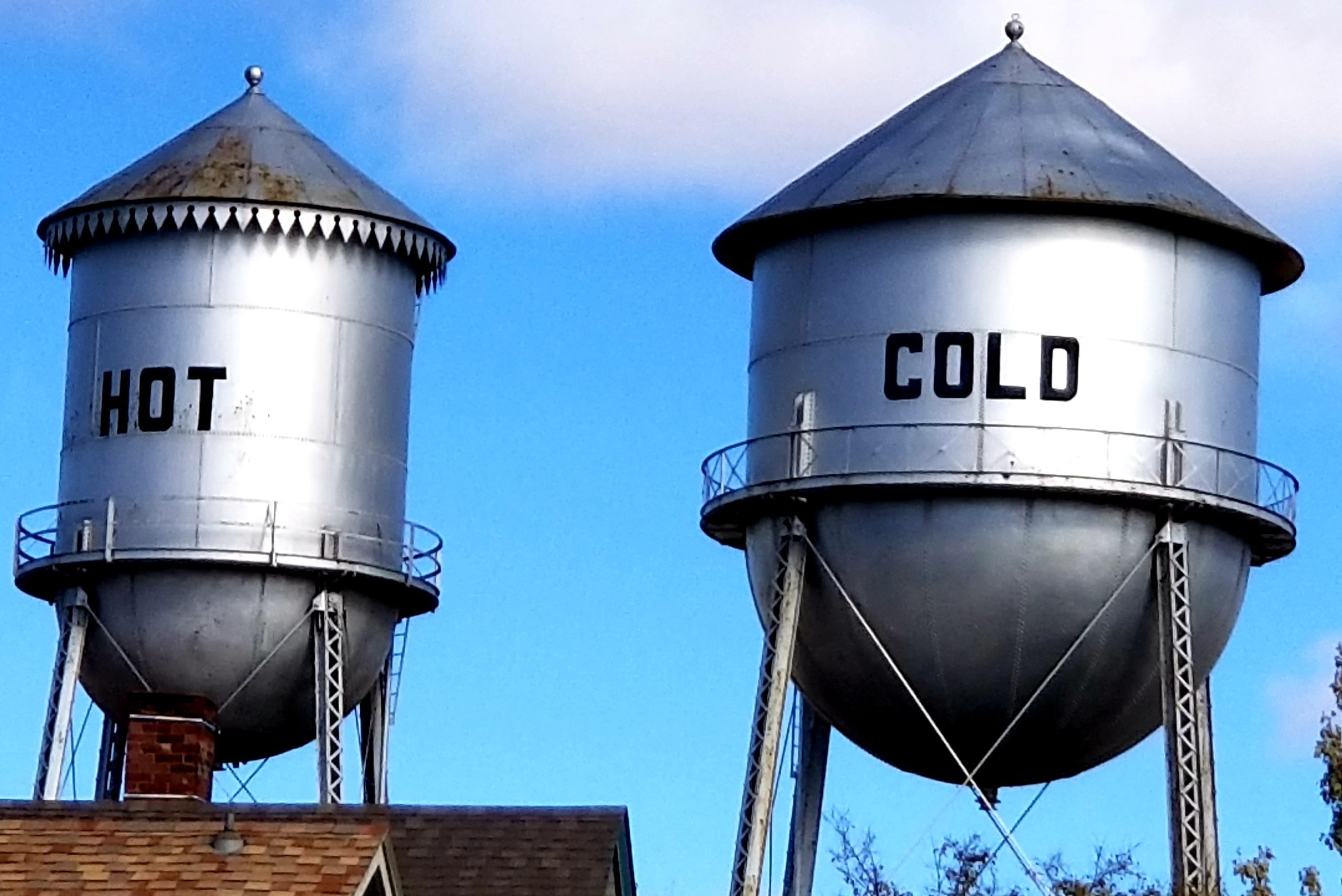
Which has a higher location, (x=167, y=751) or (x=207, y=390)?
(x=207, y=390)

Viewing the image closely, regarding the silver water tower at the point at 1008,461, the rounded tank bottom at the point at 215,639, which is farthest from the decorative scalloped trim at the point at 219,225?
the silver water tower at the point at 1008,461

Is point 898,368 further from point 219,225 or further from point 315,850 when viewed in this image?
point 315,850

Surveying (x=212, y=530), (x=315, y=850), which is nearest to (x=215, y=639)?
(x=212, y=530)

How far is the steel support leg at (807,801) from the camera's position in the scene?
38.2 metres

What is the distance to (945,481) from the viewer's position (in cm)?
3462

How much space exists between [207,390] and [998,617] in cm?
1026

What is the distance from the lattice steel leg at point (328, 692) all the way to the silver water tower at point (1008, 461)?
5913 millimetres

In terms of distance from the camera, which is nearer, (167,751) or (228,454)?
(167,751)

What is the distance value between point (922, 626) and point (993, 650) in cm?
73

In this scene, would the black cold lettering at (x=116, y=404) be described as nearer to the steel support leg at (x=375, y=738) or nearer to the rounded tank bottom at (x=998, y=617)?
the steel support leg at (x=375, y=738)

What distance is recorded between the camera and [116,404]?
134 ft

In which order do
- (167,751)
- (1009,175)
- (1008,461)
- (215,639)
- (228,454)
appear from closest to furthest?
1. (167,751)
2. (1008,461)
3. (1009,175)
4. (215,639)
5. (228,454)

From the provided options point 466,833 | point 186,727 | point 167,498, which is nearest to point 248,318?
point 167,498

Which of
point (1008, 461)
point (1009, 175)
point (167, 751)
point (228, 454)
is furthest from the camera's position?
point (228, 454)
